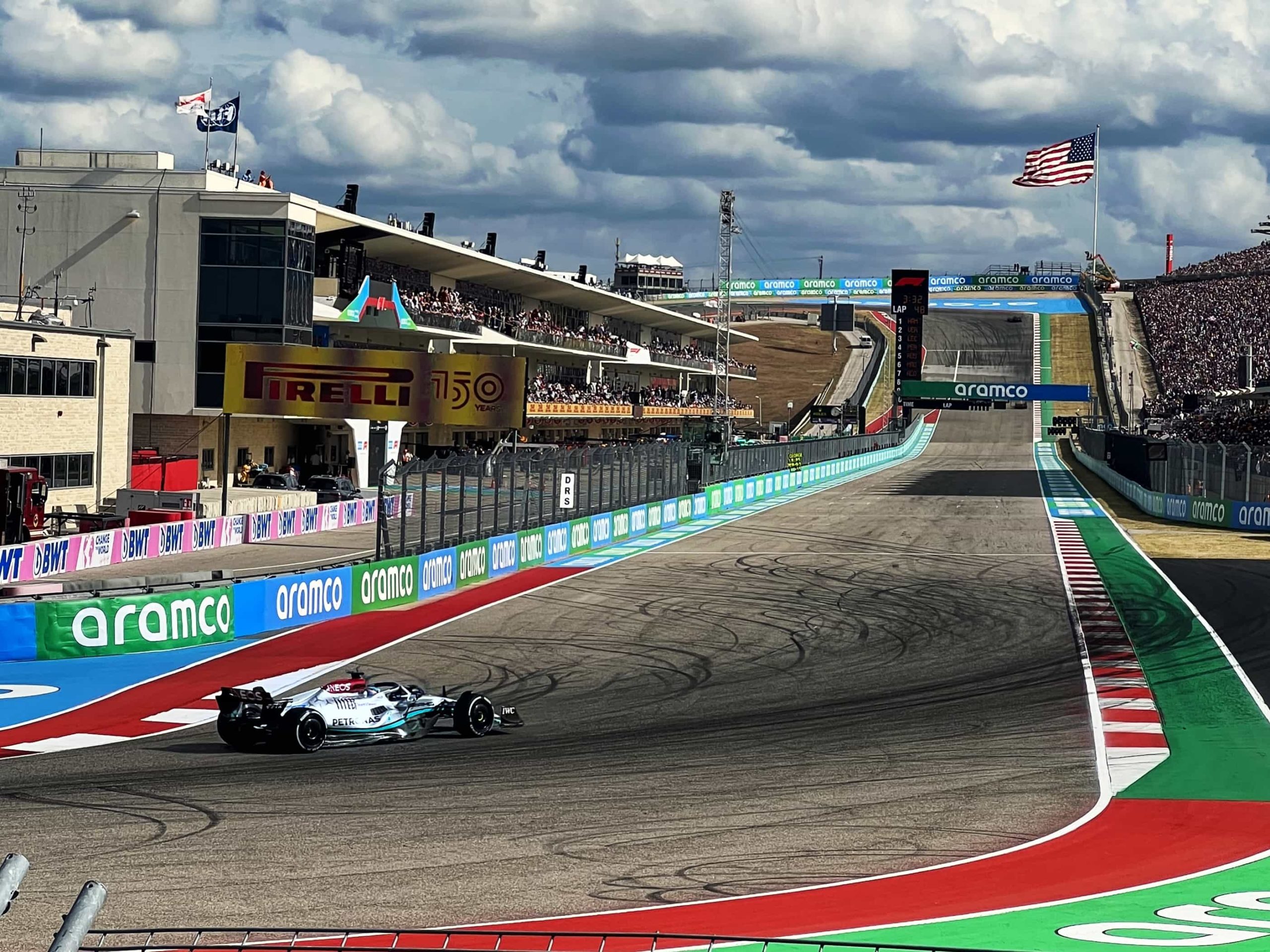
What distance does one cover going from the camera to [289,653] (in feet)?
78.0

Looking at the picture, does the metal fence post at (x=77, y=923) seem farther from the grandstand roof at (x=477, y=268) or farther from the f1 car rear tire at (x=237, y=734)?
the grandstand roof at (x=477, y=268)

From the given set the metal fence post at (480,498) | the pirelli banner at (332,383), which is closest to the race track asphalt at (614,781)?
the metal fence post at (480,498)

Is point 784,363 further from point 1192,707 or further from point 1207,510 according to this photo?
point 1192,707

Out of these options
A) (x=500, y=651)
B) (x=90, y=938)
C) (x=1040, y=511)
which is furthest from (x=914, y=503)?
(x=90, y=938)

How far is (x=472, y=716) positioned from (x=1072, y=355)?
13338 cm

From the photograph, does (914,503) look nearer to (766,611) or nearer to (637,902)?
(766,611)

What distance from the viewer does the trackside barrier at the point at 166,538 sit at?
3159cm

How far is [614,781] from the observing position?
14305mm

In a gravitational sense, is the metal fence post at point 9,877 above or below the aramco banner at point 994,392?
below

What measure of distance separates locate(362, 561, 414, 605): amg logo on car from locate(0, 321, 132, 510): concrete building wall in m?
17.3

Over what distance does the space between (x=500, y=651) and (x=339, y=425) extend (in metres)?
41.6

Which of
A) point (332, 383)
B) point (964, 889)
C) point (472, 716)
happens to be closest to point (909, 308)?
point (332, 383)

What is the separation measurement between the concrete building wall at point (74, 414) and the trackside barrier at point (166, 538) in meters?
5.22

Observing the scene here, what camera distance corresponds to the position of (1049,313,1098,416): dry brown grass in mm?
131750
